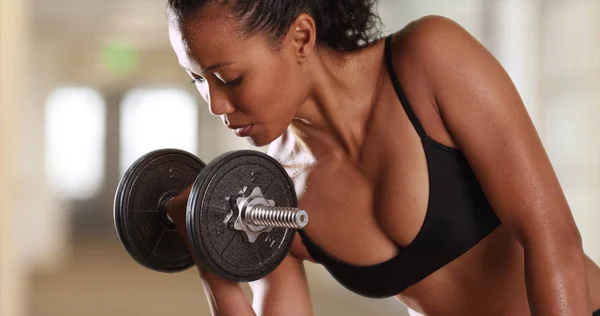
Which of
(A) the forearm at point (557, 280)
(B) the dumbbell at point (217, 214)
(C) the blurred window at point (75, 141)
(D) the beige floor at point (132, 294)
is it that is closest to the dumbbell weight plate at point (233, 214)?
(B) the dumbbell at point (217, 214)

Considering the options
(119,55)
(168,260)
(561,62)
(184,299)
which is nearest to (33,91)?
(119,55)

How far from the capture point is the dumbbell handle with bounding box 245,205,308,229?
3.43 ft

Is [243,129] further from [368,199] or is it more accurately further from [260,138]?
[368,199]

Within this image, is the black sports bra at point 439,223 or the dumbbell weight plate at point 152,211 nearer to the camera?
the black sports bra at point 439,223

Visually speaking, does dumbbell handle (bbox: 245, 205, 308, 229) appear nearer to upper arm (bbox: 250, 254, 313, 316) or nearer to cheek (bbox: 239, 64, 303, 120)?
cheek (bbox: 239, 64, 303, 120)

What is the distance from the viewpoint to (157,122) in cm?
825

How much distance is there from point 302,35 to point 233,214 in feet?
0.91

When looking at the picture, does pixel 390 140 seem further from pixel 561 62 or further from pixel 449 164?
pixel 561 62

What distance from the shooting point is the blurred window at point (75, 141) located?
7.57 m

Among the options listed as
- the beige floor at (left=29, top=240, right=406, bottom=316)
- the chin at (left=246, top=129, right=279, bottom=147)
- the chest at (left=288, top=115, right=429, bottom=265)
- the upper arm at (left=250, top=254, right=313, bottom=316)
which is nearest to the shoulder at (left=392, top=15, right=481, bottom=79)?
the chest at (left=288, top=115, right=429, bottom=265)

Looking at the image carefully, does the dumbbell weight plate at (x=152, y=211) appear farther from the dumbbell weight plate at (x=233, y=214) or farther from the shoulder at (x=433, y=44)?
Answer: the shoulder at (x=433, y=44)

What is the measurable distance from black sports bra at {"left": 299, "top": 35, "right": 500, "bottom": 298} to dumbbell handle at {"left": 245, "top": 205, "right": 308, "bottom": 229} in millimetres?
190

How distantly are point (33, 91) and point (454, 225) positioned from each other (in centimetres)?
708

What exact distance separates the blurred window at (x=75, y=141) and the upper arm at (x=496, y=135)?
672 cm
